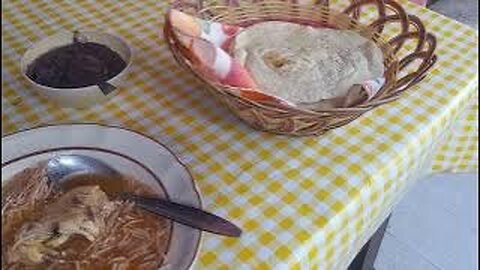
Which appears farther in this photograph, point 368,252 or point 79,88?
point 368,252

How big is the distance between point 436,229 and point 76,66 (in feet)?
3.47

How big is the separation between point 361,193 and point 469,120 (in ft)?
1.41

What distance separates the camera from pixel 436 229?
1.37m

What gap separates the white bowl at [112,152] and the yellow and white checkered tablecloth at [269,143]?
72 mm

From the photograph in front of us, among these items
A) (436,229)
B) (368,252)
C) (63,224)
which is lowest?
(436,229)

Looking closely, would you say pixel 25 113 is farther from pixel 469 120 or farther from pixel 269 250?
pixel 469 120

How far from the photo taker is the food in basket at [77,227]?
42cm

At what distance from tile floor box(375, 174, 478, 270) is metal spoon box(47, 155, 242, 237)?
891 millimetres

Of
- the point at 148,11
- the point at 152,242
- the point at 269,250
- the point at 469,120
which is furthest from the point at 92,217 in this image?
the point at 469,120

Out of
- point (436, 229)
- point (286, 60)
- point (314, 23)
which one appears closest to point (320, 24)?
point (314, 23)

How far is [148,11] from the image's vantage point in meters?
0.92

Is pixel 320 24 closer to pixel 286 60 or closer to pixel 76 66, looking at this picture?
pixel 286 60

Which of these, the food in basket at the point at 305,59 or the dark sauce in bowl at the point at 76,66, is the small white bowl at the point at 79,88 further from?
the food in basket at the point at 305,59

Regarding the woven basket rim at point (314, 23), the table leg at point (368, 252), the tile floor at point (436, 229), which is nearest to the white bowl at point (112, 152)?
the woven basket rim at point (314, 23)
